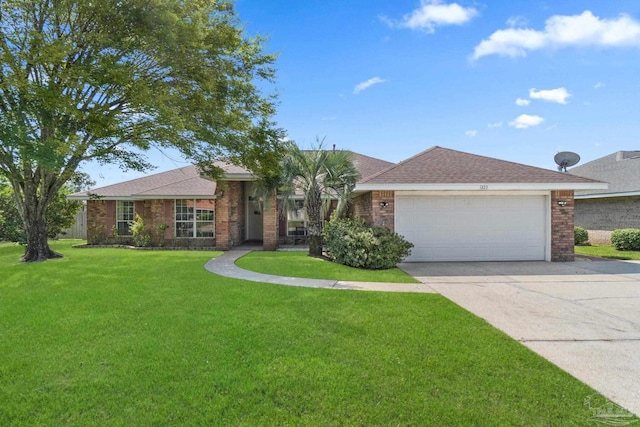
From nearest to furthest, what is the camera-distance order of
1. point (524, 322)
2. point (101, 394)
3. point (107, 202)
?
point (101, 394) → point (524, 322) → point (107, 202)

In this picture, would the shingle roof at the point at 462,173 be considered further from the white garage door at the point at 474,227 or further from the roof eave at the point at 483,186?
the white garage door at the point at 474,227

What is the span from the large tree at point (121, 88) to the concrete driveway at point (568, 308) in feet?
26.7

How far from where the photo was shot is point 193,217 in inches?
634

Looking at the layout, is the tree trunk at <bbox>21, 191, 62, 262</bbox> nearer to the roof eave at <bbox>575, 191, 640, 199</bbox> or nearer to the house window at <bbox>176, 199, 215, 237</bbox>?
the house window at <bbox>176, 199, 215, 237</bbox>

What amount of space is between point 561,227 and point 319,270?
874 centimetres

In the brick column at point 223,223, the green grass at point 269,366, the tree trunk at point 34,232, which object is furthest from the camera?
the brick column at point 223,223

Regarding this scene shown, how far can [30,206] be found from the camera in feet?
39.9

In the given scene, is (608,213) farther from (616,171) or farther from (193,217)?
(193,217)

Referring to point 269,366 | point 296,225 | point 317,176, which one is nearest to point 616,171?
point 317,176

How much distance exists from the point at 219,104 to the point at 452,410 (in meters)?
11.6

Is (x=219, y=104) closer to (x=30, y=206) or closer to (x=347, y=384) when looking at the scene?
(x=30, y=206)

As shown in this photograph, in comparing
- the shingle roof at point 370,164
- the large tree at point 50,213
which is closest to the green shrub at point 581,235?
the shingle roof at point 370,164

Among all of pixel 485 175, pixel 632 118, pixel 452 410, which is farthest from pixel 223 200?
pixel 632 118

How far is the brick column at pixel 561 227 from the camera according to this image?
37.2 ft
